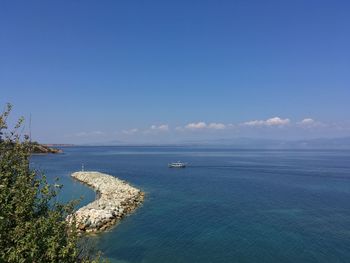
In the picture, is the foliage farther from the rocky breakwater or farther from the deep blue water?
the rocky breakwater

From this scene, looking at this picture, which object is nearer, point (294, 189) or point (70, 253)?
point (70, 253)

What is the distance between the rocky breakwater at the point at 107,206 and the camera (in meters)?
44.3

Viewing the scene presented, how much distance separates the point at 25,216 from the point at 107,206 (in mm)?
38062

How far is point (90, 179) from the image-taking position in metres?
90.8

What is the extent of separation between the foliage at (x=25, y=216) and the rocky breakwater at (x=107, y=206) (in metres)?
14.1

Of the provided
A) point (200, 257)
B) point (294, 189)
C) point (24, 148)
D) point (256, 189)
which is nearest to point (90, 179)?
point (256, 189)

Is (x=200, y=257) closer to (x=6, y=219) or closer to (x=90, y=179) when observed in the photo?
(x=6, y=219)

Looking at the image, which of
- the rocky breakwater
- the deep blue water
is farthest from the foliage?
the rocky breakwater

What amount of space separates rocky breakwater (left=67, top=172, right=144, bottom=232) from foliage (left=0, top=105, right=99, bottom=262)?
14082mm

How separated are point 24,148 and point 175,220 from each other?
36767 millimetres

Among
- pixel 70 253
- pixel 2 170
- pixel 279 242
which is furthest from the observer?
pixel 279 242

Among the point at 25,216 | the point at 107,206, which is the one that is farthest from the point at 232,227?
the point at 25,216

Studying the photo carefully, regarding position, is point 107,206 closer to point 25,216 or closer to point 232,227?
point 232,227

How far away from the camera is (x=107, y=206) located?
52125 millimetres
